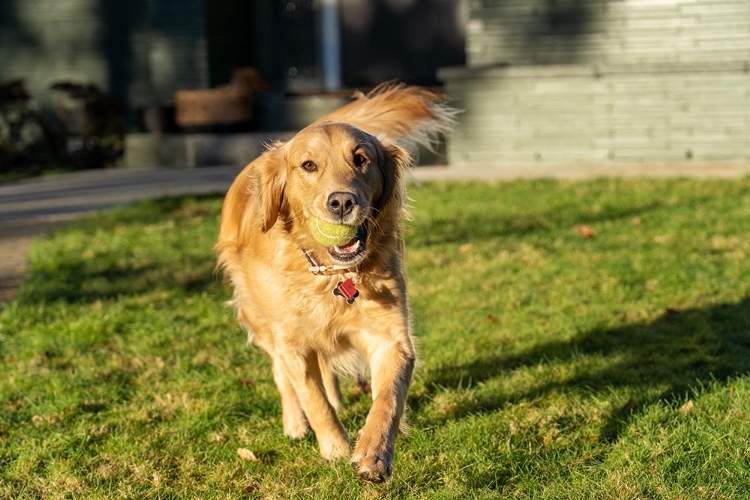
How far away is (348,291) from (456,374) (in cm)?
116

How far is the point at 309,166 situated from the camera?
3721mm

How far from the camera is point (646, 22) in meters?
12.2

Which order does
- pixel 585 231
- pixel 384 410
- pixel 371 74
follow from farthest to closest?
1. pixel 371 74
2. pixel 585 231
3. pixel 384 410

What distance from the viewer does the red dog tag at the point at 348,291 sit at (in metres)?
3.65

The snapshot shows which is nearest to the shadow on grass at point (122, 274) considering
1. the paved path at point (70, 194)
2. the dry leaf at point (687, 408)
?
Result: the paved path at point (70, 194)

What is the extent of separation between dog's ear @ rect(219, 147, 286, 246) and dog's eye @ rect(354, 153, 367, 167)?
33 centimetres

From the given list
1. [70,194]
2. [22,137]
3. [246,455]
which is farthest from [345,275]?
[22,137]

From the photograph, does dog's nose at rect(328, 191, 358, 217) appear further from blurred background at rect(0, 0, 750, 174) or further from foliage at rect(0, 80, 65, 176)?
foliage at rect(0, 80, 65, 176)

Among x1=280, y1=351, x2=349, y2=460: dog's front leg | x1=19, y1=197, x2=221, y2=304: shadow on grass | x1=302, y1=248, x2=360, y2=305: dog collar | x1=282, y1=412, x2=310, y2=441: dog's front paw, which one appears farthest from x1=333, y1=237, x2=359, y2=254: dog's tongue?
x1=19, y1=197, x2=221, y2=304: shadow on grass

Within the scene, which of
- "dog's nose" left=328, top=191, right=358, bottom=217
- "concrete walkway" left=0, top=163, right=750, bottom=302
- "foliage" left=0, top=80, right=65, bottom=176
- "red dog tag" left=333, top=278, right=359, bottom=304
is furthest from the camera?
"foliage" left=0, top=80, right=65, bottom=176

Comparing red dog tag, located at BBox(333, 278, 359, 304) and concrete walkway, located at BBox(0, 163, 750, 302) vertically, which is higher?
red dog tag, located at BBox(333, 278, 359, 304)

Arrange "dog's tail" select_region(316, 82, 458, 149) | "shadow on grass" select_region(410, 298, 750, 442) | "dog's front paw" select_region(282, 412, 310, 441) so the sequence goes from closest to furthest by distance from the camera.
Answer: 1. "dog's front paw" select_region(282, 412, 310, 441)
2. "shadow on grass" select_region(410, 298, 750, 442)
3. "dog's tail" select_region(316, 82, 458, 149)

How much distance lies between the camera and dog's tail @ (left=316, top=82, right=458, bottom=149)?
180 inches

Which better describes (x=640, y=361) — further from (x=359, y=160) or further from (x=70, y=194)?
(x=70, y=194)
